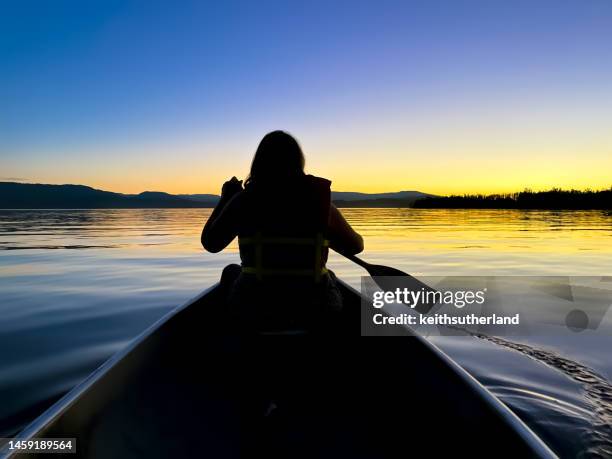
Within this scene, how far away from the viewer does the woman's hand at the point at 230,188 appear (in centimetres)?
308

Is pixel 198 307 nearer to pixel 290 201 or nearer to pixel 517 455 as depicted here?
pixel 290 201

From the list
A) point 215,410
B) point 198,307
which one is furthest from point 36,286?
point 215,410

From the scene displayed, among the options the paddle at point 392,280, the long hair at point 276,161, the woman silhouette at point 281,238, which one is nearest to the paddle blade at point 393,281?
the paddle at point 392,280

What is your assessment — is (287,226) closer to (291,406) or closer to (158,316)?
(291,406)

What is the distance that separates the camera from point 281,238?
2.75m

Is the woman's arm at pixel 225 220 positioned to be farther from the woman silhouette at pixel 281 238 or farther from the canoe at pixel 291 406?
the canoe at pixel 291 406

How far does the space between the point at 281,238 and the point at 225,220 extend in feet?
1.28

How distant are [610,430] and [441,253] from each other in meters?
13.2

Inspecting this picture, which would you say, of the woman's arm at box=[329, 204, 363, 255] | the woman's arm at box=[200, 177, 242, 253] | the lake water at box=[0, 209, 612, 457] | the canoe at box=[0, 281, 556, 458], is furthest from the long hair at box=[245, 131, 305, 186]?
the lake water at box=[0, 209, 612, 457]

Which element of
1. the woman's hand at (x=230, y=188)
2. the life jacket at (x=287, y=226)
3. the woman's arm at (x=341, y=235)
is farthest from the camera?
the woman's hand at (x=230, y=188)

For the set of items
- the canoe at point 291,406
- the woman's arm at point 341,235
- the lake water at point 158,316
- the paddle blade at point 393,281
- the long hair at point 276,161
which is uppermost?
the long hair at point 276,161

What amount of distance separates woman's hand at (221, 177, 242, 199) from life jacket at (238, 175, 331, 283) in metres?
0.36

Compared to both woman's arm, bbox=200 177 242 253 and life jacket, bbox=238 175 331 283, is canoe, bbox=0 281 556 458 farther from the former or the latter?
woman's arm, bbox=200 177 242 253

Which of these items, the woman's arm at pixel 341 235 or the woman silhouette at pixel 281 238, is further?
the woman's arm at pixel 341 235
